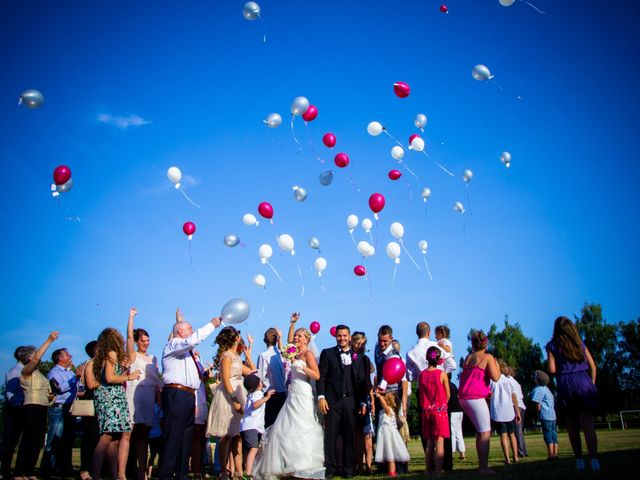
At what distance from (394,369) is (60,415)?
541cm

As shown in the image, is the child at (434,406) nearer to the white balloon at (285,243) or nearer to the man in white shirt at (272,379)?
the man in white shirt at (272,379)

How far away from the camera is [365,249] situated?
10781 mm

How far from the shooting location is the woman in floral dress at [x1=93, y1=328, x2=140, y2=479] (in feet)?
17.0

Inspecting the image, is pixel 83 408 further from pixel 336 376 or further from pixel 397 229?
pixel 397 229

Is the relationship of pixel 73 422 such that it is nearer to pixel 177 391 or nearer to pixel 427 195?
pixel 177 391

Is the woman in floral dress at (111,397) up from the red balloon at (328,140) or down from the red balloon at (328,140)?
down

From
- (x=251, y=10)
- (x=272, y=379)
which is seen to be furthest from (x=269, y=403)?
(x=251, y=10)

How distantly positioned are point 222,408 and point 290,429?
1.25m

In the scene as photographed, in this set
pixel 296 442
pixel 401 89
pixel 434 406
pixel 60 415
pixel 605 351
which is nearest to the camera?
pixel 296 442

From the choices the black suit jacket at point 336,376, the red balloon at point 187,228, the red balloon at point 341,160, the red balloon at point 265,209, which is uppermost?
the red balloon at point 341,160

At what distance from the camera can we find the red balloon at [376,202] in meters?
9.85

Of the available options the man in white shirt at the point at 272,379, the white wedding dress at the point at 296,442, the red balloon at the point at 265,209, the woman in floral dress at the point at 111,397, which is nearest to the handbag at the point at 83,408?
the woman in floral dress at the point at 111,397

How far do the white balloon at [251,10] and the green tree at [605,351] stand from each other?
121 feet

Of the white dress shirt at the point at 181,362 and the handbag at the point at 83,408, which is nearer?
the white dress shirt at the point at 181,362
